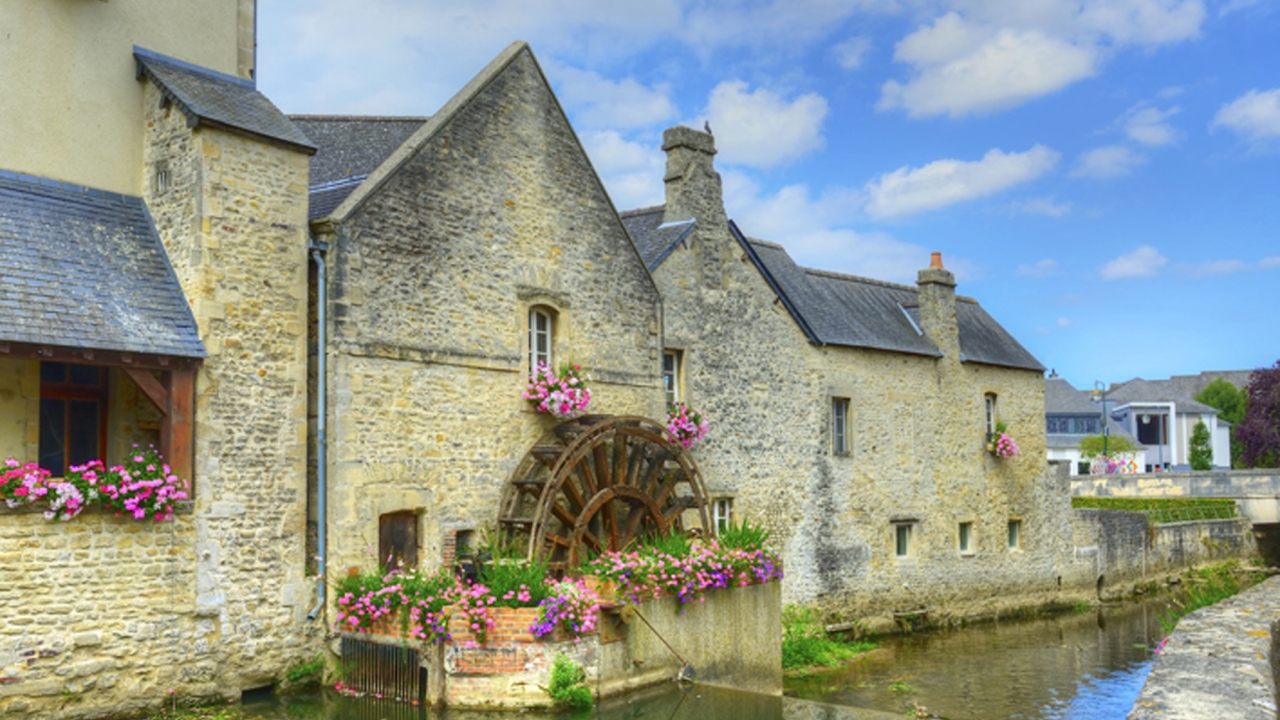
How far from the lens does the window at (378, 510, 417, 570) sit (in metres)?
11.0

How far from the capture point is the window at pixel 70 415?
9539 mm

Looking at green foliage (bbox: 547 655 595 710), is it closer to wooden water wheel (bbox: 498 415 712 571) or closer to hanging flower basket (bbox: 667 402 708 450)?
wooden water wheel (bbox: 498 415 712 571)

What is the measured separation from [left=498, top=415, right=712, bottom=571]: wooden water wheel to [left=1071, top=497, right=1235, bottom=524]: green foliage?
Result: 52.8 feet

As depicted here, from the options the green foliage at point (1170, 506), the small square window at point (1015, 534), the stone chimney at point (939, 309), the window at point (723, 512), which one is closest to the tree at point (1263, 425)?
the green foliage at point (1170, 506)

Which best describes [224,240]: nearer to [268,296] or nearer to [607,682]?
[268,296]

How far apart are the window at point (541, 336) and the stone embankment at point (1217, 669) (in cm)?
716

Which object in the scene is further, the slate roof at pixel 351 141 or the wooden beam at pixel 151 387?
the slate roof at pixel 351 141

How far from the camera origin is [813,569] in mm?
16906

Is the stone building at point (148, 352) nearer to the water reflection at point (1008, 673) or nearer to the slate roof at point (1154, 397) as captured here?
the water reflection at point (1008, 673)

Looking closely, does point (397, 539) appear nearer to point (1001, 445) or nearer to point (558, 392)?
point (558, 392)

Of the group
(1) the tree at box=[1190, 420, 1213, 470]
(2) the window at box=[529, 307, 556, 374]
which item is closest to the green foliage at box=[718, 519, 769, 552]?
(2) the window at box=[529, 307, 556, 374]

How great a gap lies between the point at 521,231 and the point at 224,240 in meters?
3.66

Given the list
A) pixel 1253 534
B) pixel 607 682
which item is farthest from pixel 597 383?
pixel 1253 534

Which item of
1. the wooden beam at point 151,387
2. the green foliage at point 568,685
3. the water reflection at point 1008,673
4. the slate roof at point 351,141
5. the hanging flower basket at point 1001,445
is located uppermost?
the slate roof at point 351,141
